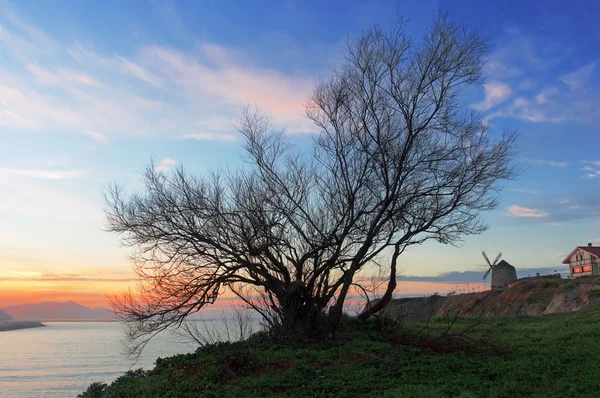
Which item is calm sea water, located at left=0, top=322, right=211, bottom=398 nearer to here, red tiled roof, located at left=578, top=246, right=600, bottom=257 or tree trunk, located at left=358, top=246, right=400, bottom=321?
tree trunk, located at left=358, top=246, right=400, bottom=321

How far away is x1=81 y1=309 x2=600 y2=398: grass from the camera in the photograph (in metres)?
9.56

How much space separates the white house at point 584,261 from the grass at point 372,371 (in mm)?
52178

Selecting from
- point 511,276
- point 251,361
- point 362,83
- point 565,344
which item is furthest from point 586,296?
point 511,276

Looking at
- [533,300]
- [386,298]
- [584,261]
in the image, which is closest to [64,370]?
[386,298]

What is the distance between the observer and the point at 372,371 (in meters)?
10.8

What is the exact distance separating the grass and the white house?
2054 inches

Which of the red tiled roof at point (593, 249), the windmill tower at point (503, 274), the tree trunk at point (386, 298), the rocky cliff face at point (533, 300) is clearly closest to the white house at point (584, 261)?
the red tiled roof at point (593, 249)

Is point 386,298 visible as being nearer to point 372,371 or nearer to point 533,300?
point 372,371

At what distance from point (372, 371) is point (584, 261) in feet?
206

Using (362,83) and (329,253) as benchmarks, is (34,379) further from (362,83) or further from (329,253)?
(362,83)

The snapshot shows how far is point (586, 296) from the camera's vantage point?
2928cm

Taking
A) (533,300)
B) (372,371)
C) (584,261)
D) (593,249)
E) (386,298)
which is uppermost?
(593,249)

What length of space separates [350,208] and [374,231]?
1.11m

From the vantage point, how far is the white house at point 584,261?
58500mm
